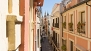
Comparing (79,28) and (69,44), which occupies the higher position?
(79,28)

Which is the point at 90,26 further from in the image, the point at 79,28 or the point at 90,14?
the point at 79,28

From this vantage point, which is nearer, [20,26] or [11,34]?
[11,34]

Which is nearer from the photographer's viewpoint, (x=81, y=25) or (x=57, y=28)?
(x=81, y=25)

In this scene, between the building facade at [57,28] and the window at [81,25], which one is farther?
the building facade at [57,28]

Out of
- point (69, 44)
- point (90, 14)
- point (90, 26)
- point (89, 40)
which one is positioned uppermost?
point (90, 14)

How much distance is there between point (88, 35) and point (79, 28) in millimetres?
1639

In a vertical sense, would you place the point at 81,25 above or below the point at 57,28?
above

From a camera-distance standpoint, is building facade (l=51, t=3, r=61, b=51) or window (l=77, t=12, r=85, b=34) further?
building facade (l=51, t=3, r=61, b=51)

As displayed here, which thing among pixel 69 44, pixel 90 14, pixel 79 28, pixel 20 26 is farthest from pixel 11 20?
pixel 69 44
